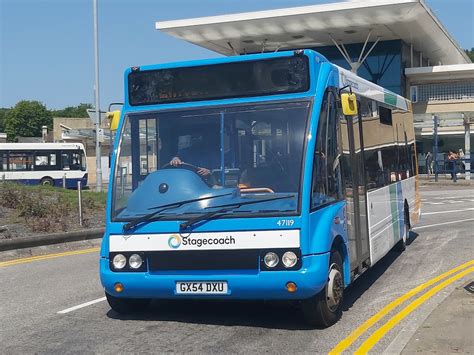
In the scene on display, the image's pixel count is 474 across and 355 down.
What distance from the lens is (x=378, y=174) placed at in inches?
359

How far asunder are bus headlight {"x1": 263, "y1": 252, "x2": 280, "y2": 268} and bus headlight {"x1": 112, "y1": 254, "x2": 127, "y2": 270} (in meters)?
1.49

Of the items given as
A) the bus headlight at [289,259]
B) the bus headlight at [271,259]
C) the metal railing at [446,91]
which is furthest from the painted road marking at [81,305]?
the metal railing at [446,91]

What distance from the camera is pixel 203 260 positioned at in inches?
242

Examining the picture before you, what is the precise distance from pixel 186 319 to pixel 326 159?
2.32 metres

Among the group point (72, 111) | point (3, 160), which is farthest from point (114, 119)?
point (72, 111)

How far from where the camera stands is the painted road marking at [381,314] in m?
5.76

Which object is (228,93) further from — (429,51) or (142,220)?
(429,51)

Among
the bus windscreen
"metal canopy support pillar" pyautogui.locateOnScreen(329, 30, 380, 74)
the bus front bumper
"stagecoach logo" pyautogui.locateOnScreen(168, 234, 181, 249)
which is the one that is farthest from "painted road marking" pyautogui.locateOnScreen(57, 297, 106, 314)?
"metal canopy support pillar" pyautogui.locateOnScreen(329, 30, 380, 74)

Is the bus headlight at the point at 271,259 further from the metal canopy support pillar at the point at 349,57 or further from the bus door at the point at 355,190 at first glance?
the metal canopy support pillar at the point at 349,57

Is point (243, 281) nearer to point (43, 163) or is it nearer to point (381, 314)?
point (381, 314)

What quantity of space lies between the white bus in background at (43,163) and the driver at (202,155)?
31288 millimetres

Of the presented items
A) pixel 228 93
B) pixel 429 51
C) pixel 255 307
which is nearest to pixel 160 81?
pixel 228 93

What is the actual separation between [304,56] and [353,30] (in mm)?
34774

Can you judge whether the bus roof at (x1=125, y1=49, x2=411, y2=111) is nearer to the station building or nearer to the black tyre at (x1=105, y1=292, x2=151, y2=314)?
the black tyre at (x1=105, y1=292, x2=151, y2=314)
